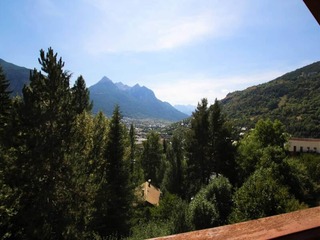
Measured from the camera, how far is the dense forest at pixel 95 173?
12.2 meters

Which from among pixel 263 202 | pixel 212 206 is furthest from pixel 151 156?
pixel 263 202

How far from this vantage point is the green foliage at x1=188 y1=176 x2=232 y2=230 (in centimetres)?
1761

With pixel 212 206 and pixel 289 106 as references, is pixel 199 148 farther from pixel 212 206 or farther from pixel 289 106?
pixel 289 106

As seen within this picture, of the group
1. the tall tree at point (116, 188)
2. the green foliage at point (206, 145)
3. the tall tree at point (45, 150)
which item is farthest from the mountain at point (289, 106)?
the tall tree at point (45, 150)

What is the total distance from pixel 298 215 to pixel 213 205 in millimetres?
17680

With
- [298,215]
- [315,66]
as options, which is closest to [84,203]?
[298,215]

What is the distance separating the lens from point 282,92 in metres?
148

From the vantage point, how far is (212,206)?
17.9 m

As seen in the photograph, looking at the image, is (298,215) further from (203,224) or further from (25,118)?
(203,224)

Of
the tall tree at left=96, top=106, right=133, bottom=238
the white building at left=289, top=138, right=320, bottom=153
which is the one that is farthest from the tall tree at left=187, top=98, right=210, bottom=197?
the white building at left=289, top=138, right=320, bottom=153

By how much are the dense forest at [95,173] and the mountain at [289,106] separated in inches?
1547

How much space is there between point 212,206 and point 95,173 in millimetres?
8189

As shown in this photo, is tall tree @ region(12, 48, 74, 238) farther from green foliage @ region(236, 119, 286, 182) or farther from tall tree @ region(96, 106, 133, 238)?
green foliage @ region(236, 119, 286, 182)

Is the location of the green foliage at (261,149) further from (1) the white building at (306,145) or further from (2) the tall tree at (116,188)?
(1) the white building at (306,145)
